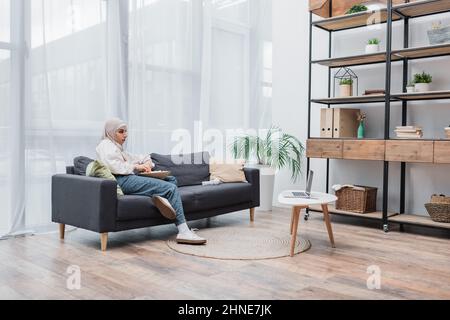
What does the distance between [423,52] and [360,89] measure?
824 mm

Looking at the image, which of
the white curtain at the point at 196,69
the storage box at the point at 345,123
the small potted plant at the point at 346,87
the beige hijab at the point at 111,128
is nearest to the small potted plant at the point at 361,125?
the storage box at the point at 345,123

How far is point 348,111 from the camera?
4.66 m

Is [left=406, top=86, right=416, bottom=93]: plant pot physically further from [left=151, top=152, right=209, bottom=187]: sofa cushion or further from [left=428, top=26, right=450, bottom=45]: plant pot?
[left=151, top=152, right=209, bottom=187]: sofa cushion

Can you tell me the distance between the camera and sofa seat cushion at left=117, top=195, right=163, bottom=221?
3.42 metres

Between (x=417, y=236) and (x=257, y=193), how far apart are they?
5.04 feet

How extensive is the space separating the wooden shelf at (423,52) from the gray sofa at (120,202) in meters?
1.89

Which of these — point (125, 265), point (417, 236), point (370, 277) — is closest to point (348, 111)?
point (417, 236)

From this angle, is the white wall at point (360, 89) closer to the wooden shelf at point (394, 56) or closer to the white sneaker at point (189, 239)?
the wooden shelf at point (394, 56)

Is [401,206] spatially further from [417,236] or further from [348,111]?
[348,111]

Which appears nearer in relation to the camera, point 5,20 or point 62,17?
point 5,20

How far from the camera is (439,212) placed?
4.01 metres

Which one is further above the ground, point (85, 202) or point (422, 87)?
point (422, 87)

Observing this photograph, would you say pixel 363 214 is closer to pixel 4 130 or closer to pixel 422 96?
pixel 422 96

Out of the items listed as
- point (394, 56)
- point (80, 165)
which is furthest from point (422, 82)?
point (80, 165)
